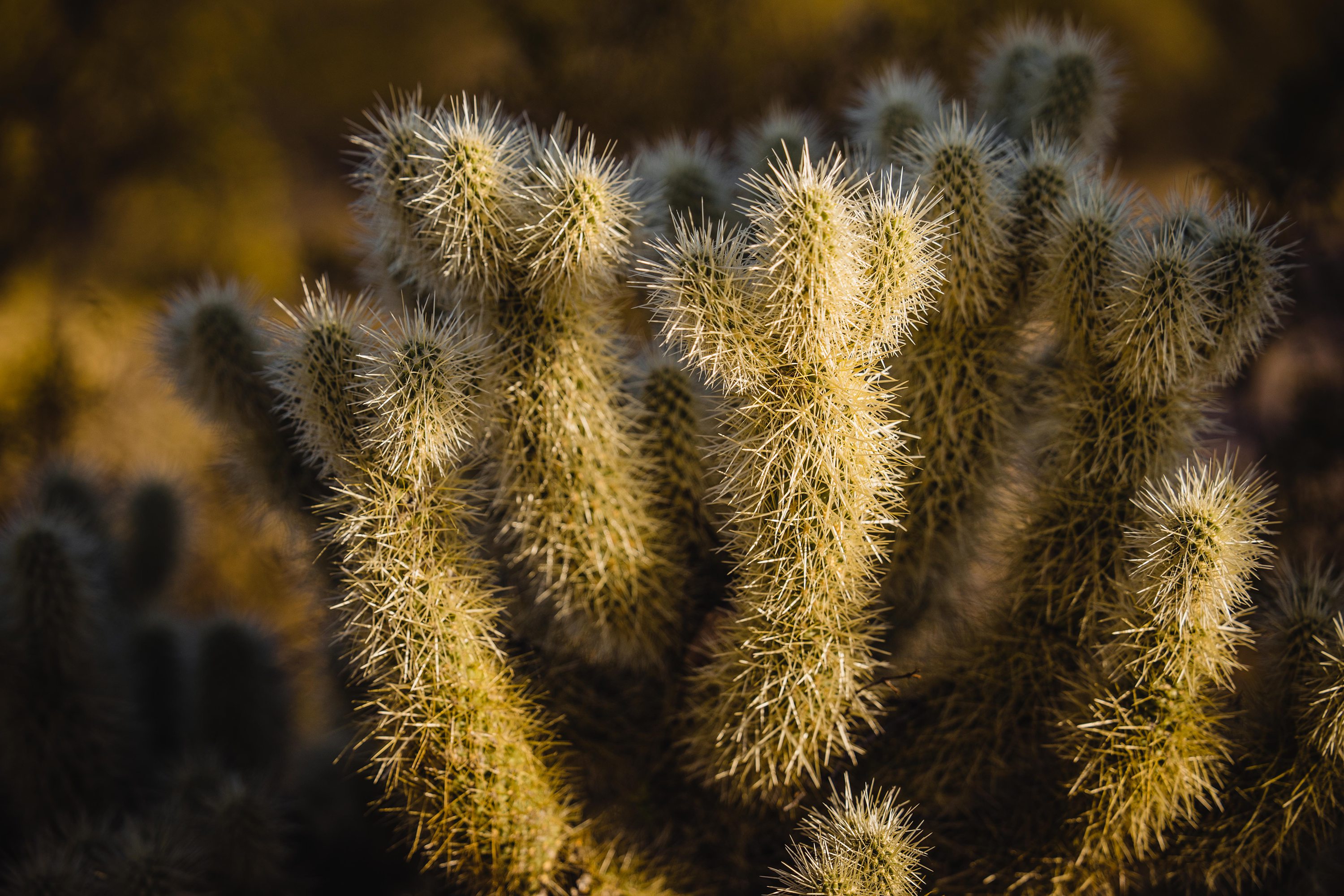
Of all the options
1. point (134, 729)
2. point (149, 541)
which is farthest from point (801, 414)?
point (149, 541)

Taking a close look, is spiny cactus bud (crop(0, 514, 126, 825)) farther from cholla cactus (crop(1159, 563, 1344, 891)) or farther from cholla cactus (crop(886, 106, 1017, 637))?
cholla cactus (crop(1159, 563, 1344, 891))

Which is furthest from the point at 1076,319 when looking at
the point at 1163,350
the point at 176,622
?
the point at 176,622

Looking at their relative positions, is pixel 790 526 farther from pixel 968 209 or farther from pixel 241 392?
pixel 241 392

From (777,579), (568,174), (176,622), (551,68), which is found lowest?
(176,622)

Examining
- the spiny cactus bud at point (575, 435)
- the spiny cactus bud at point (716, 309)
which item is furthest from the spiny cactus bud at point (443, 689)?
the spiny cactus bud at point (716, 309)

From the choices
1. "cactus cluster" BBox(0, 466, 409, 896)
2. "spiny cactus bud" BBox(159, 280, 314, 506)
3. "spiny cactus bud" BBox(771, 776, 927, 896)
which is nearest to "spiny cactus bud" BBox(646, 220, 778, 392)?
"spiny cactus bud" BBox(771, 776, 927, 896)

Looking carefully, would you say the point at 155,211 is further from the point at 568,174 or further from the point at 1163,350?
the point at 1163,350

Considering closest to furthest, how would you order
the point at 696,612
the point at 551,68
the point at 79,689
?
the point at 696,612 → the point at 79,689 → the point at 551,68
